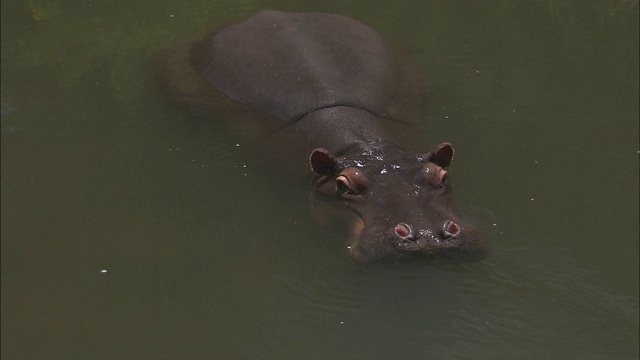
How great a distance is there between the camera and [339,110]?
20.5ft

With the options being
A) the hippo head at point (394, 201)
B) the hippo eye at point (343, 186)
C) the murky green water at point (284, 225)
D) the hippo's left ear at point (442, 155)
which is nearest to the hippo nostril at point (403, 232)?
the hippo head at point (394, 201)

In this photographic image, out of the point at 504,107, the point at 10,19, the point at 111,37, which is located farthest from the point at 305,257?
the point at 10,19

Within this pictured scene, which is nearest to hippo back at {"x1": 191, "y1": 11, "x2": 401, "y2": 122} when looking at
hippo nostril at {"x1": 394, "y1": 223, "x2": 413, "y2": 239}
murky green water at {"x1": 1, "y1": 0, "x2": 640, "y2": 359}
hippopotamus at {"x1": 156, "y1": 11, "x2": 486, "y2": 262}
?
hippopotamus at {"x1": 156, "y1": 11, "x2": 486, "y2": 262}

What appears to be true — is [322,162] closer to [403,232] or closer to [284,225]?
[284,225]

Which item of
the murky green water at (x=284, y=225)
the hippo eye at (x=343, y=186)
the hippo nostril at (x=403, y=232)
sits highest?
the hippo nostril at (x=403, y=232)

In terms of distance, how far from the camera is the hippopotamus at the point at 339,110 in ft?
16.5

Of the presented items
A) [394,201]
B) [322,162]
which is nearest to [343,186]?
[322,162]

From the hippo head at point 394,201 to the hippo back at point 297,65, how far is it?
0.87m

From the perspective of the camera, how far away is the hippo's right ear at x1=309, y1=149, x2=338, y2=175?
5.47 metres

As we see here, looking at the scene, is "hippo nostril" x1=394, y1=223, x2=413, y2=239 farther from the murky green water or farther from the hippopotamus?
the murky green water

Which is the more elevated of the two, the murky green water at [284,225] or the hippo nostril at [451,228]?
the hippo nostril at [451,228]

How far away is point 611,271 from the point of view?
206 inches

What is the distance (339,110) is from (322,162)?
81 centimetres

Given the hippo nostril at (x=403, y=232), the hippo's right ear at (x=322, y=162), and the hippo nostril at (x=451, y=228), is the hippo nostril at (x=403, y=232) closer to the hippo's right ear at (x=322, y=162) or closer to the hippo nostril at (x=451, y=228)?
the hippo nostril at (x=451, y=228)
